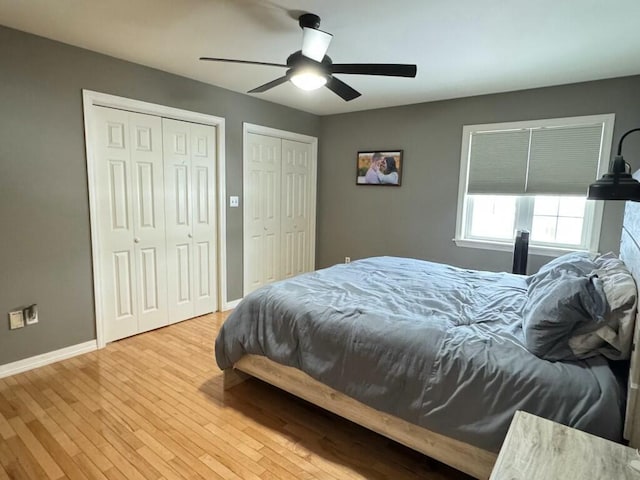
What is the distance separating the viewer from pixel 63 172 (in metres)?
2.67

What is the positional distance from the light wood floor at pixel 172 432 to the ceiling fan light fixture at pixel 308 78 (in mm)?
2050

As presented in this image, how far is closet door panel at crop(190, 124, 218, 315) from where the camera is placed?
11.7 ft

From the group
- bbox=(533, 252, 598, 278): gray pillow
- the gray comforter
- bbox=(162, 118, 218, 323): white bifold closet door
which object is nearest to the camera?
the gray comforter

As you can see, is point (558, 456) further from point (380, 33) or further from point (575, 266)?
point (380, 33)

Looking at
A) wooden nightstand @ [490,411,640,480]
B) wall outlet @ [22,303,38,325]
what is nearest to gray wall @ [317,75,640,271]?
wooden nightstand @ [490,411,640,480]

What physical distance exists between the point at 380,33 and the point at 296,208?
2716 millimetres

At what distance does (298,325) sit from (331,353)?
0.26 metres

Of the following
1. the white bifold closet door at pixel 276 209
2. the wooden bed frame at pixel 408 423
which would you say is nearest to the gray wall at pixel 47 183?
the white bifold closet door at pixel 276 209

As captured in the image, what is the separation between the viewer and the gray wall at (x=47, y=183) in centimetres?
244

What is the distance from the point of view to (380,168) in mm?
4449

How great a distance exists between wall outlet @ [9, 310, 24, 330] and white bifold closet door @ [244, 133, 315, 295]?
2083mm

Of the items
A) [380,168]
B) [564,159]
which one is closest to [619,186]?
[564,159]

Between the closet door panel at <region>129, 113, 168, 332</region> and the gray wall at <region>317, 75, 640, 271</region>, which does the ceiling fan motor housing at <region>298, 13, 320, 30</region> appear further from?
the closet door panel at <region>129, 113, 168, 332</region>

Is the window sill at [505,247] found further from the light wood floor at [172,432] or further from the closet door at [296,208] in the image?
the light wood floor at [172,432]
